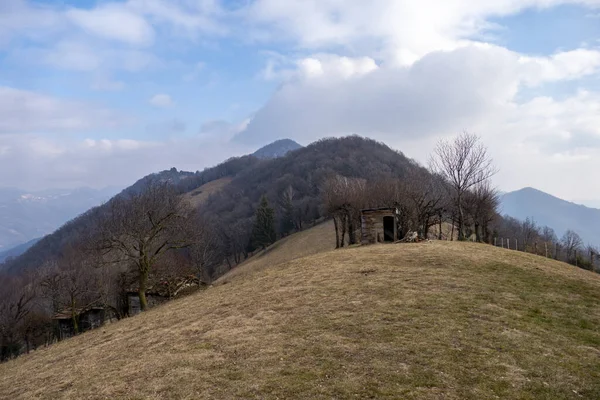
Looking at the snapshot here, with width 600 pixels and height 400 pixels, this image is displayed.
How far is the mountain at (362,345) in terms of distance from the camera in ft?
29.5

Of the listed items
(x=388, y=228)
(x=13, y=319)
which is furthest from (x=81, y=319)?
(x=388, y=228)

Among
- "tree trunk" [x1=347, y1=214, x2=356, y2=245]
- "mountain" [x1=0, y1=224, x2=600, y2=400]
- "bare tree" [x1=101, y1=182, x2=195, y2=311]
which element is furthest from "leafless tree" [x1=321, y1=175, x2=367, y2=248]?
"mountain" [x1=0, y1=224, x2=600, y2=400]

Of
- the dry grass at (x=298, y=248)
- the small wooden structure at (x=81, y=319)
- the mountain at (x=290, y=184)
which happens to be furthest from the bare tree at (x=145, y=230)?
the mountain at (x=290, y=184)

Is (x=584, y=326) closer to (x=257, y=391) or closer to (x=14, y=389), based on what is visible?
(x=257, y=391)

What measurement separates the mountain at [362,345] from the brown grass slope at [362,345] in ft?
0.16

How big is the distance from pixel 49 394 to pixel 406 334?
9877 millimetres

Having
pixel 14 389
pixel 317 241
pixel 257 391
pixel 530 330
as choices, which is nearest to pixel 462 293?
pixel 530 330

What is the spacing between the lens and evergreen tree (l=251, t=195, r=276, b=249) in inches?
3969

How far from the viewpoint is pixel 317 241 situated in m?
78.9

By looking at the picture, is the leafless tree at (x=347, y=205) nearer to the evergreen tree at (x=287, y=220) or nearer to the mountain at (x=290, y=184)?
the mountain at (x=290, y=184)

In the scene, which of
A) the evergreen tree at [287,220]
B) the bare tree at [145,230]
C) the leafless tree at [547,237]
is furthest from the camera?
the evergreen tree at [287,220]

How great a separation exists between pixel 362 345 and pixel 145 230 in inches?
941

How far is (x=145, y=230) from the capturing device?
31.0 meters

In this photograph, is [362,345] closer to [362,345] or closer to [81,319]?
[362,345]
